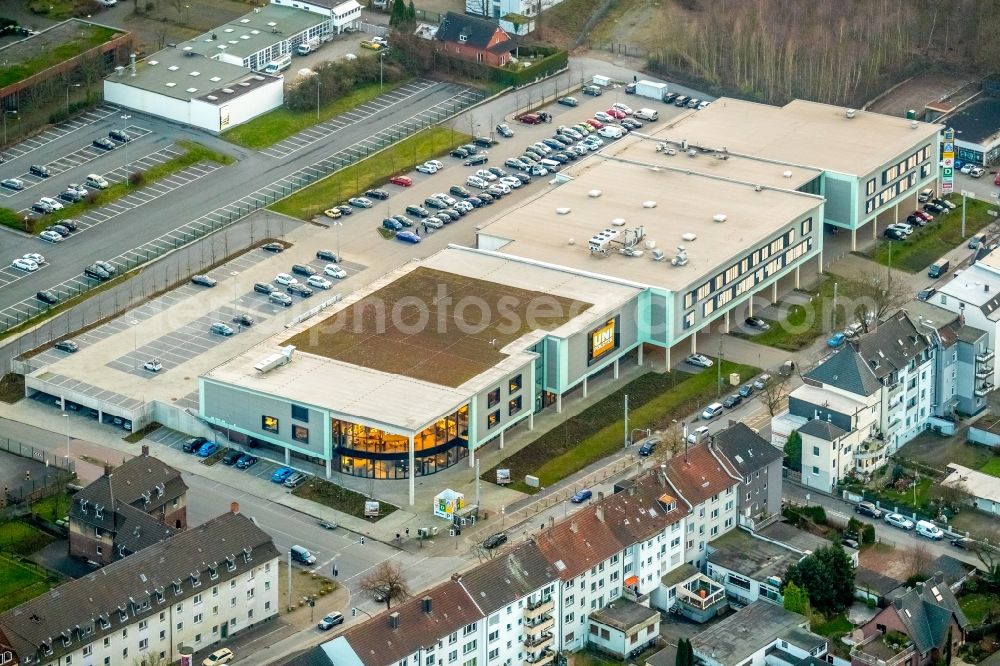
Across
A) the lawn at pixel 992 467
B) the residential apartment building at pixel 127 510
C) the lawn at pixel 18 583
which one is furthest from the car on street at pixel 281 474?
the lawn at pixel 992 467

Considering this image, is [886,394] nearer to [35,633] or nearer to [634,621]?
[634,621]

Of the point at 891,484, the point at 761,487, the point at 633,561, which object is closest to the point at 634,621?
the point at 633,561

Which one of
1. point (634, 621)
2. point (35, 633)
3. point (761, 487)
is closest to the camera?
point (35, 633)

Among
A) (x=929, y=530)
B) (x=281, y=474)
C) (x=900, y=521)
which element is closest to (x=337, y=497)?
(x=281, y=474)

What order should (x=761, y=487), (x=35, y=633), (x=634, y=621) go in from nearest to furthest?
(x=35, y=633)
(x=634, y=621)
(x=761, y=487)

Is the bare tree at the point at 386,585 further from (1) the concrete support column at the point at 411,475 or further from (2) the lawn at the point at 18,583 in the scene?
(2) the lawn at the point at 18,583

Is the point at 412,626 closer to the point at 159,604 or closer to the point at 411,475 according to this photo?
the point at 159,604

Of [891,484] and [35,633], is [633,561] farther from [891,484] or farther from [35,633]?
[35,633]

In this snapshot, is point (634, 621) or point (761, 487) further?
point (761, 487)
